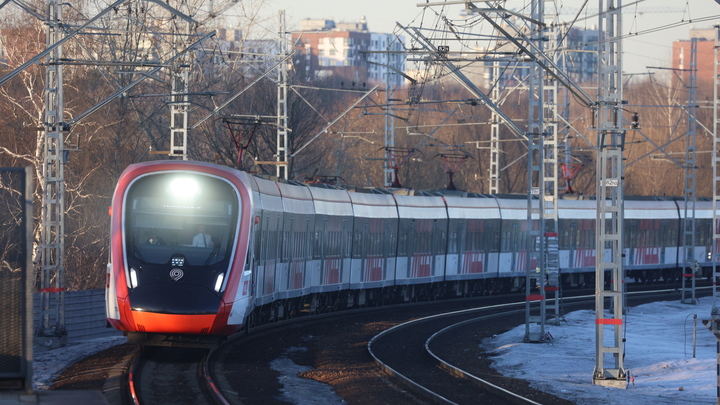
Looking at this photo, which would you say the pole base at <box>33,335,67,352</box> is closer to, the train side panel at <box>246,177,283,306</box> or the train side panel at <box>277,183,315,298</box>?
the train side panel at <box>246,177,283,306</box>

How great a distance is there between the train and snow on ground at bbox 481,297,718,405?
3.60 m

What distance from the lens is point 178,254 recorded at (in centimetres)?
1695

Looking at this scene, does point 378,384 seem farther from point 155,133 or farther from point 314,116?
point 314,116

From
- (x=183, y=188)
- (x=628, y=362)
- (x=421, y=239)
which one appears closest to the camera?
(x=183, y=188)

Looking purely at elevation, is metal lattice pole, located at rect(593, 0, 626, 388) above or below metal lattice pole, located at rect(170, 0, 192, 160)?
below

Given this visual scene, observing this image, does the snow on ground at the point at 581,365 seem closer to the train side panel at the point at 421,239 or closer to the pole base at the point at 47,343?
the pole base at the point at 47,343

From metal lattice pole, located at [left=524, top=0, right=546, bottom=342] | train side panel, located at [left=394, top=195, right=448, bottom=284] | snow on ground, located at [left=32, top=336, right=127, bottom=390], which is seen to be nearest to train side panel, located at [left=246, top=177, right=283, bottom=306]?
snow on ground, located at [left=32, top=336, right=127, bottom=390]

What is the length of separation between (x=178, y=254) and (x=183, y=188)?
102 centimetres

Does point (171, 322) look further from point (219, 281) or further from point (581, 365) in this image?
point (581, 365)

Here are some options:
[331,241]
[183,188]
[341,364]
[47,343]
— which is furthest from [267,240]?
[331,241]

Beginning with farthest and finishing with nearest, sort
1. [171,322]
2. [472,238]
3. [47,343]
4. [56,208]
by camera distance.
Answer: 1. [472,238]
2. [56,208]
3. [47,343]
4. [171,322]

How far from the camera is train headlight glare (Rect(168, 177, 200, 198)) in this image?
679 inches

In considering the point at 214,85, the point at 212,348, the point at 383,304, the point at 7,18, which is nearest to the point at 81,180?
the point at 7,18

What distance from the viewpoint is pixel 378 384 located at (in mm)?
15773
